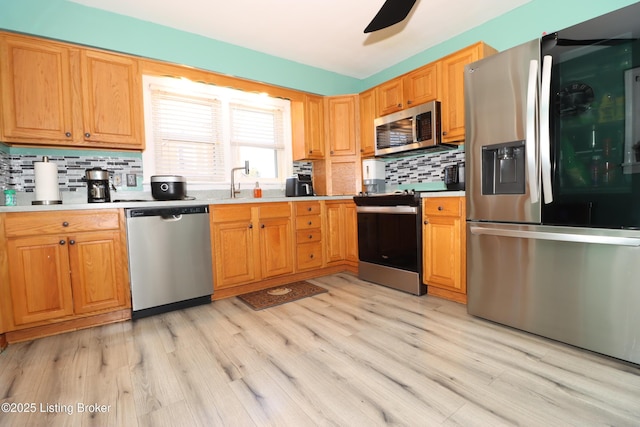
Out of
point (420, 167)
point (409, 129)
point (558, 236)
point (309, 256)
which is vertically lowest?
point (309, 256)

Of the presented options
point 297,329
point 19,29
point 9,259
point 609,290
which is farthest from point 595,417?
point 19,29

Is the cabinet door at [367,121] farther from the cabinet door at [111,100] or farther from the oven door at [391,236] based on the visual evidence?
the cabinet door at [111,100]

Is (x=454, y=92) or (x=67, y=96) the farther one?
(x=454, y=92)

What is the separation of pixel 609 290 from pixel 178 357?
2.43m

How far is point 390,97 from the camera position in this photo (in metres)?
3.38

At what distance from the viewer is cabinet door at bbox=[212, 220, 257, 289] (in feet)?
9.05

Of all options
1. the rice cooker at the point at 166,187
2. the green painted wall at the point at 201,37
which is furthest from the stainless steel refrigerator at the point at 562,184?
the rice cooker at the point at 166,187

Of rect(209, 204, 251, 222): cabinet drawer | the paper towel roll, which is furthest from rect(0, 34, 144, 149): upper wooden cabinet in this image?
rect(209, 204, 251, 222): cabinet drawer

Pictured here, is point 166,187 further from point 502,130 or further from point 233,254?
point 502,130

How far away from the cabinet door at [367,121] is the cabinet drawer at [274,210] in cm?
125

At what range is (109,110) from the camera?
2.54 meters

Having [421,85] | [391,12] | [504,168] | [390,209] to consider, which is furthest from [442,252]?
[391,12]

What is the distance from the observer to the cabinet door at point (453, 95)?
8.82ft

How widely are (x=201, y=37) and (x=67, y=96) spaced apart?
1303mm
